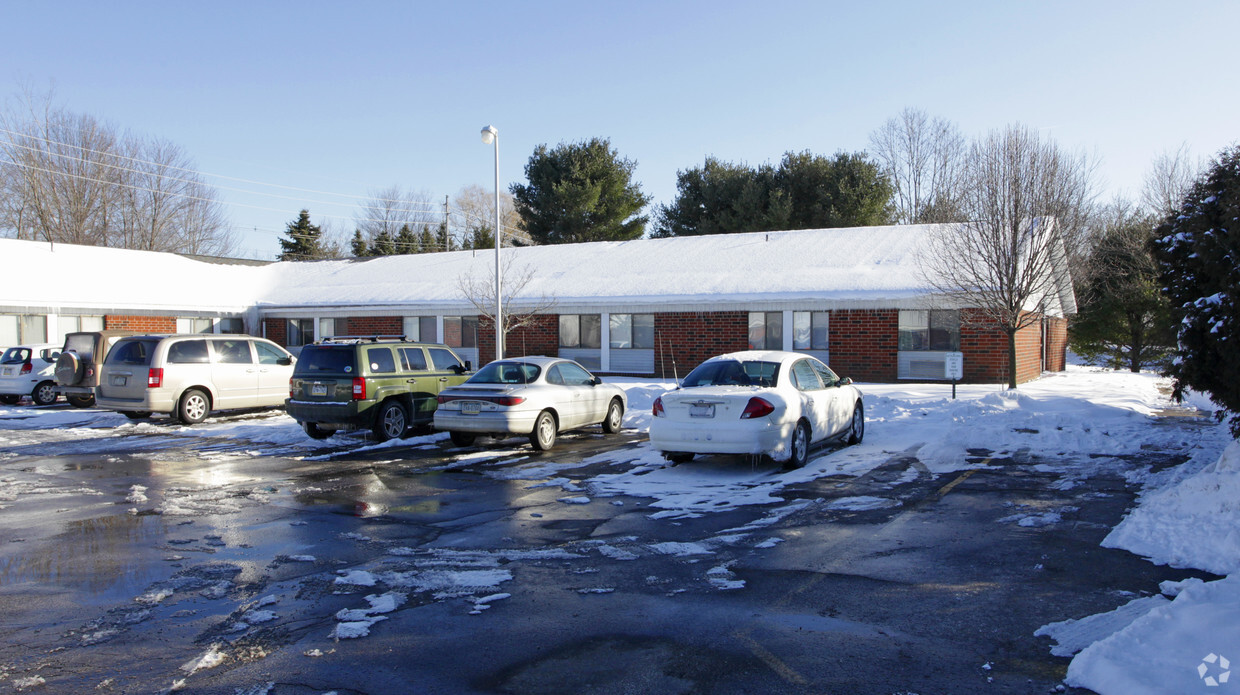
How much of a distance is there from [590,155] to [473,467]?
123ft

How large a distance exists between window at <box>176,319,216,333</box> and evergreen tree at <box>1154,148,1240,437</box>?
3008 cm

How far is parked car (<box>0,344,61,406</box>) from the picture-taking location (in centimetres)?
2042

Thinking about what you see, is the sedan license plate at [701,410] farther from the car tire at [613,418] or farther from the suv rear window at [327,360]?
the suv rear window at [327,360]

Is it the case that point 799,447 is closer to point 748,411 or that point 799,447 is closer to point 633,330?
point 748,411

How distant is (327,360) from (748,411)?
742 centimetres

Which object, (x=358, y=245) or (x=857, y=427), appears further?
(x=358, y=245)

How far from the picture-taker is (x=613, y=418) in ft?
49.6

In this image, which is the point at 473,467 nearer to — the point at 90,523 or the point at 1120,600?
the point at 90,523

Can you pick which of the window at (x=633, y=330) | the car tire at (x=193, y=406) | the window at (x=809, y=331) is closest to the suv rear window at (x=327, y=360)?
the car tire at (x=193, y=406)

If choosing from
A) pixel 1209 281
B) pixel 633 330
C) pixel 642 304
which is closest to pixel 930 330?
pixel 642 304

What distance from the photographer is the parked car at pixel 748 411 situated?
408 inches

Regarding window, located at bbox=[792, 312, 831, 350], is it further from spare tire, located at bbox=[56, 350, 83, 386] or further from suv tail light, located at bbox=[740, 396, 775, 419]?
spare tire, located at bbox=[56, 350, 83, 386]

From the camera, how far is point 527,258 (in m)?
32.5

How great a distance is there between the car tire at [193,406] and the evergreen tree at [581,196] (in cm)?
3126
